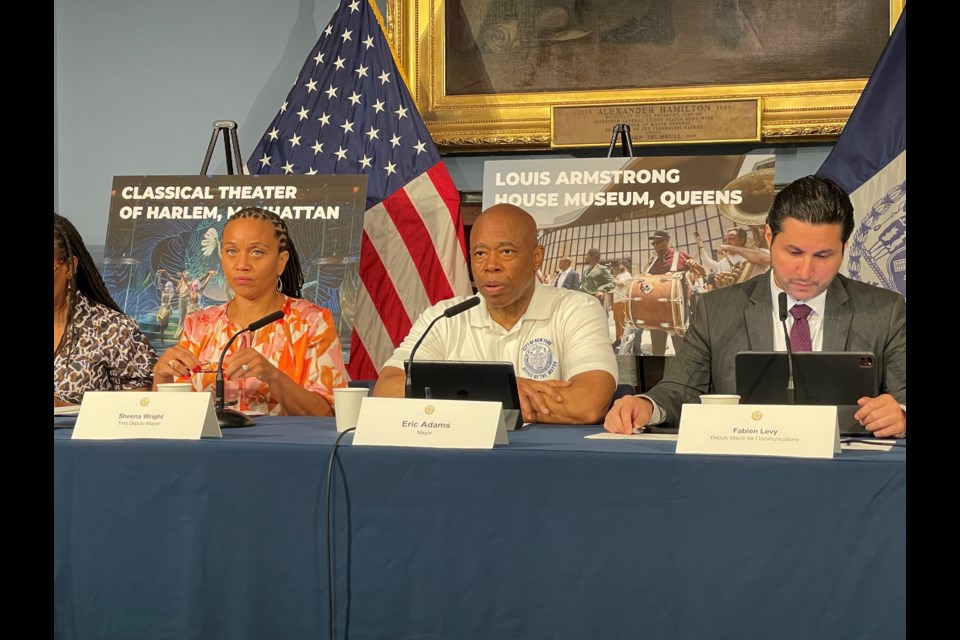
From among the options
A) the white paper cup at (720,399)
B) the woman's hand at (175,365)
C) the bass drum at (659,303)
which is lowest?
the white paper cup at (720,399)

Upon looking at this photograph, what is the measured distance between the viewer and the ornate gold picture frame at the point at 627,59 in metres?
4.45

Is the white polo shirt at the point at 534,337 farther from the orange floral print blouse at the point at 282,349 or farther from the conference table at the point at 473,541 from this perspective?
the conference table at the point at 473,541

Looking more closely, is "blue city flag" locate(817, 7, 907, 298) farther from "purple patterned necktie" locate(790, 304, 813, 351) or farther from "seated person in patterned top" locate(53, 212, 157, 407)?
"seated person in patterned top" locate(53, 212, 157, 407)

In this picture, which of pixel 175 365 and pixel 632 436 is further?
pixel 175 365

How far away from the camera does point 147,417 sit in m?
2.44

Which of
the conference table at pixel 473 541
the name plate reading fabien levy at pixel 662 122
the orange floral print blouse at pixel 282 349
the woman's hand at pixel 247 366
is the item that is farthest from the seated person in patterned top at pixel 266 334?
the name plate reading fabien levy at pixel 662 122

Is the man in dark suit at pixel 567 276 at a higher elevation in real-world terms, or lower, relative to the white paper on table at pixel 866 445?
higher

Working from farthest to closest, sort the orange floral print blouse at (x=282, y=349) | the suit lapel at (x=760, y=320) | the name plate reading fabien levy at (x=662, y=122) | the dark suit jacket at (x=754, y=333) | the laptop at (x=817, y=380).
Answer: the name plate reading fabien levy at (x=662, y=122), the orange floral print blouse at (x=282, y=349), the suit lapel at (x=760, y=320), the dark suit jacket at (x=754, y=333), the laptop at (x=817, y=380)

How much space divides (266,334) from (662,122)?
2.06 metres

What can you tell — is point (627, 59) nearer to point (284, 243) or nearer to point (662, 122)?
point (662, 122)

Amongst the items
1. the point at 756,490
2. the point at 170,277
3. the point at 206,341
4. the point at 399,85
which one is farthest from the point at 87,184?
the point at 756,490

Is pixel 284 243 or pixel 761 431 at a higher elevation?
pixel 284 243

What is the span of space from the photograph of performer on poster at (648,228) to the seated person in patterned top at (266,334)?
3.61 ft

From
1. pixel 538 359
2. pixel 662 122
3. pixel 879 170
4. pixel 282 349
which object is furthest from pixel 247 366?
pixel 879 170
